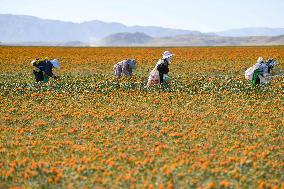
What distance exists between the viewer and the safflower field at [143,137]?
8844mm

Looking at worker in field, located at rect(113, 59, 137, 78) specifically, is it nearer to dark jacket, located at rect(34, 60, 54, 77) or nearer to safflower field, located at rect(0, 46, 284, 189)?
dark jacket, located at rect(34, 60, 54, 77)

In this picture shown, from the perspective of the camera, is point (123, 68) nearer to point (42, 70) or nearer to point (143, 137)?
point (42, 70)

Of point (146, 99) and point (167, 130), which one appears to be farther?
point (146, 99)

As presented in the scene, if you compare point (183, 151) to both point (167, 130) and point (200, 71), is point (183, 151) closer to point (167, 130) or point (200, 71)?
point (167, 130)

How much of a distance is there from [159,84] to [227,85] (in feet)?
11.2

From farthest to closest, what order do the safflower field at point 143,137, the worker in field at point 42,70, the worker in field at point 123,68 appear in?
the worker in field at point 123,68, the worker in field at point 42,70, the safflower field at point 143,137

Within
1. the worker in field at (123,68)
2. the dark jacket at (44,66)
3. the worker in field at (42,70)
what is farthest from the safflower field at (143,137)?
the worker in field at (123,68)

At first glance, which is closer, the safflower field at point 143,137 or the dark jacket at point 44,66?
the safflower field at point 143,137

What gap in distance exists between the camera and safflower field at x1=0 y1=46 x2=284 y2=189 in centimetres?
884

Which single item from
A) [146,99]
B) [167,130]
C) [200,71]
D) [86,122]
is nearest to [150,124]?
[167,130]

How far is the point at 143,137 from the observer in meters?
12.0

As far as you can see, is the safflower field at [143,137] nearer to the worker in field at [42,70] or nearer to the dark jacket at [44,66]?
the worker in field at [42,70]

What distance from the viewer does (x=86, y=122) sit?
1395 centimetres

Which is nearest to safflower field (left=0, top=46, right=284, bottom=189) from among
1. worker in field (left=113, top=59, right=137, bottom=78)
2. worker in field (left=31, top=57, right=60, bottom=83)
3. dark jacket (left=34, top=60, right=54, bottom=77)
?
worker in field (left=31, top=57, right=60, bottom=83)
